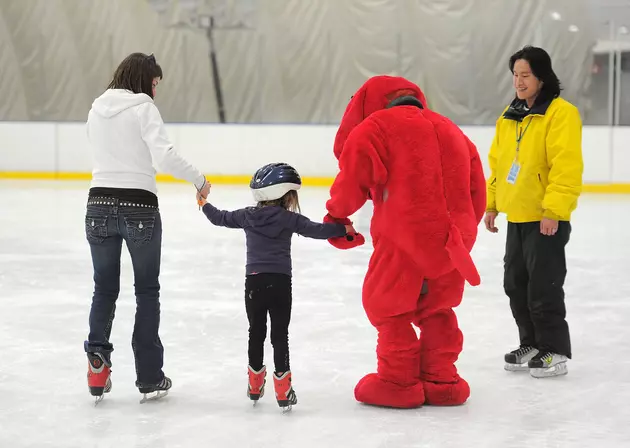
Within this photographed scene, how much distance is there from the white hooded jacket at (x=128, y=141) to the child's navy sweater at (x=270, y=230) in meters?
0.20

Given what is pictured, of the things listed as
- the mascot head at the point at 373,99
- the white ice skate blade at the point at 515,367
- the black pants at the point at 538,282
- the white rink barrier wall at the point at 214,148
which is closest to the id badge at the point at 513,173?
the black pants at the point at 538,282

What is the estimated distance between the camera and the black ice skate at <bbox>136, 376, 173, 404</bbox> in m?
3.59

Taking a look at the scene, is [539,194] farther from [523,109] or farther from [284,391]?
[284,391]

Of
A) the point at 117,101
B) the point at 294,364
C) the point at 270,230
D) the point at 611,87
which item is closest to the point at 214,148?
the point at 611,87

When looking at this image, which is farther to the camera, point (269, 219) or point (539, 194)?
point (539, 194)

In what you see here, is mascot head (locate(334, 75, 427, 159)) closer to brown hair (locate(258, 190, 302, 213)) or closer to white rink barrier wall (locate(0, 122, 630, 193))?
brown hair (locate(258, 190, 302, 213))

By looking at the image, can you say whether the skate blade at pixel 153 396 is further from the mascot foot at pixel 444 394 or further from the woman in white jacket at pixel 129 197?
the mascot foot at pixel 444 394

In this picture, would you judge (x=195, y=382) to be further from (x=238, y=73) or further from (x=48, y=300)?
(x=238, y=73)

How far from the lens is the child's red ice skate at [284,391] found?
3469 mm

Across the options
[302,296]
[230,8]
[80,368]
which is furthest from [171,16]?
[80,368]

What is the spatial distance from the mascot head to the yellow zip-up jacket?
1.86ft

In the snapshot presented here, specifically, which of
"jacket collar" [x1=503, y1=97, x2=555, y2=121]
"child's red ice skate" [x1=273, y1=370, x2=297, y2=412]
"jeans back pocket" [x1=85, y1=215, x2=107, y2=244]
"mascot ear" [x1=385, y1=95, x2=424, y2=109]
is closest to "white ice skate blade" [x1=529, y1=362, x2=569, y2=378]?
"jacket collar" [x1=503, y1=97, x2=555, y2=121]

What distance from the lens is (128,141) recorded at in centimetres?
344

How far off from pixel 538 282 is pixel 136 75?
1.68 metres
